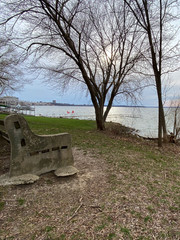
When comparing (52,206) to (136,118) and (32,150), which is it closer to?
(32,150)

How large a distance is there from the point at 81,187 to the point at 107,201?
626 millimetres

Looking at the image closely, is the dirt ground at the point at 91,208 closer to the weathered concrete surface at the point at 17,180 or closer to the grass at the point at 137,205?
the grass at the point at 137,205

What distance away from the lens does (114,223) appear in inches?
84.5

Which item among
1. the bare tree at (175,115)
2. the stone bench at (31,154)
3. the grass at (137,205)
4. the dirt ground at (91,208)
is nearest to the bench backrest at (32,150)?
the stone bench at (31,154)

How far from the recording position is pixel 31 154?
319 cm

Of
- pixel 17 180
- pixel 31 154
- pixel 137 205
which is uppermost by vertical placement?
pixel 31 154

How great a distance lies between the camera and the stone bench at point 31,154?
9.66 feet

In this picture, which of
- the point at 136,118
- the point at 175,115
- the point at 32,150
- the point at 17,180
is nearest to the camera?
the point at 17,180

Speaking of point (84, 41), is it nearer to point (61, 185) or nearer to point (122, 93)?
point (122, 93)

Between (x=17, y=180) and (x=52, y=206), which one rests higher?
(x=17, y=180)

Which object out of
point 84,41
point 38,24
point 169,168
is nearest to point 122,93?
point 84,41

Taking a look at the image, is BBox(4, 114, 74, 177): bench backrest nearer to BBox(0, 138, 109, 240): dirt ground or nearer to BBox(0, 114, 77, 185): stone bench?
BBox(0, 114, 77, 185): stone bench

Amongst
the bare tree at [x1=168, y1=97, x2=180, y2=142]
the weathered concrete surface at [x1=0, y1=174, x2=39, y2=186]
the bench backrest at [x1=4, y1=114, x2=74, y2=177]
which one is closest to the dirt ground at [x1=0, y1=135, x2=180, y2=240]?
the weathered concrete surface at [x1=0, y1=174, x2=39, y2=186]

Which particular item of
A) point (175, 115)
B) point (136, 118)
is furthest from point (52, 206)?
point (136, 118)
